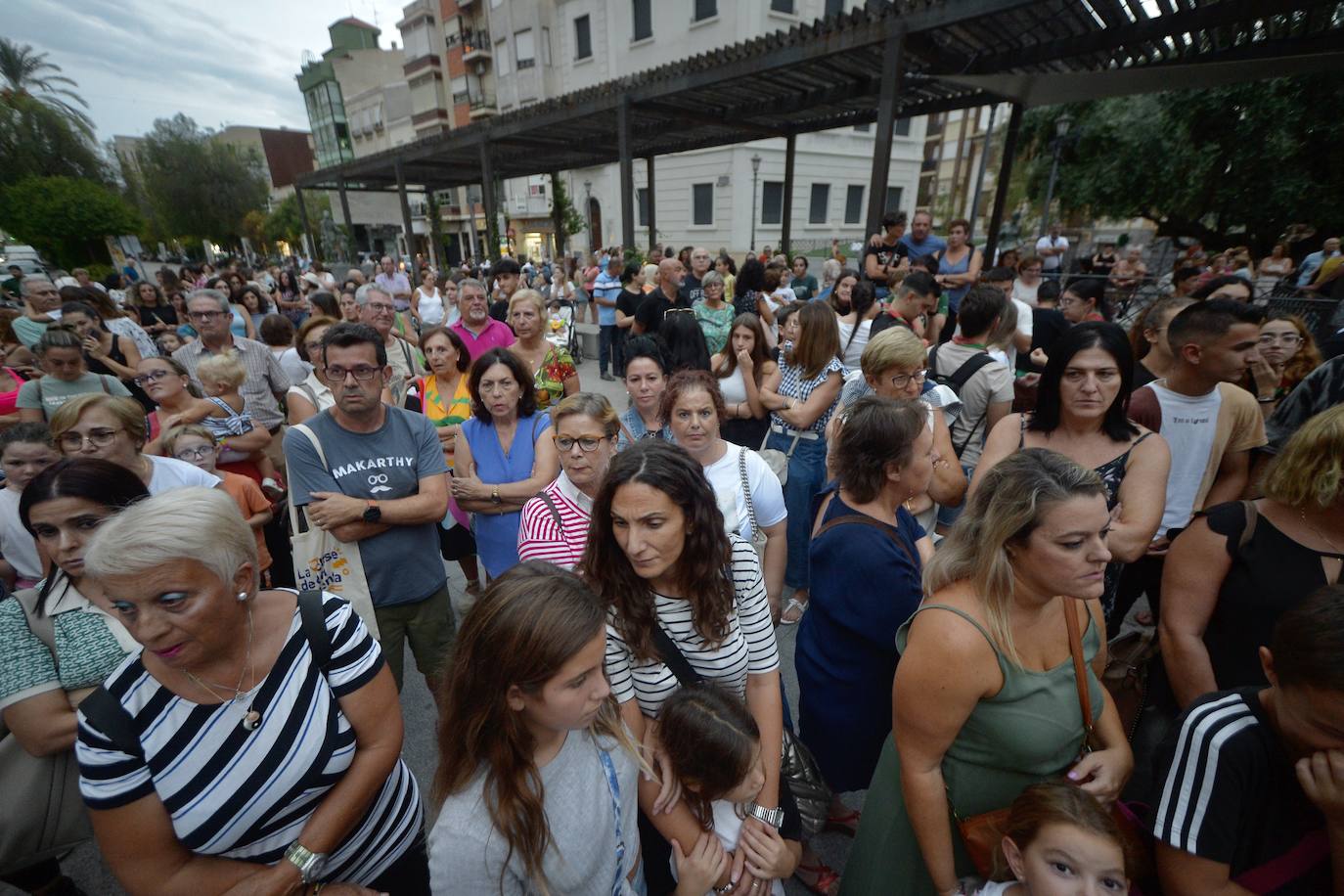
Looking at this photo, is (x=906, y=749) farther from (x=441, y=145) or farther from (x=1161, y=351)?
(x=441, y=145)

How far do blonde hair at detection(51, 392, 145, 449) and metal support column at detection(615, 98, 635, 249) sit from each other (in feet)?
27.1

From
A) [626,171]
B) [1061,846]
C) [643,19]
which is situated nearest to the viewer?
[1061,846]

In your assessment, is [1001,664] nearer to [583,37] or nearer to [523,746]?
[523,746]

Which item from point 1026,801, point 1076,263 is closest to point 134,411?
point 1026,801

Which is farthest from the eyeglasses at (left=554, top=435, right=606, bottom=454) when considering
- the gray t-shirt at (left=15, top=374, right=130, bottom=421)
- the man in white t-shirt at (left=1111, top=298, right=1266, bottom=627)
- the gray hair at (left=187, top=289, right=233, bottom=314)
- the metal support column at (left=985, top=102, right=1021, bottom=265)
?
the metal support column at (left=985, top=102, right=1021, bottom=265)

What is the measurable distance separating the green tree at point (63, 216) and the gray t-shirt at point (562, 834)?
118ft

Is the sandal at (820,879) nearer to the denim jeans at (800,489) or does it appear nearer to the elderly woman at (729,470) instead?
the elderly woman at (729,470)

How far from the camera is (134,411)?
238 cm

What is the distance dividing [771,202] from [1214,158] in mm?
14003

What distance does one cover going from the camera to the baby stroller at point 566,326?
6920mm

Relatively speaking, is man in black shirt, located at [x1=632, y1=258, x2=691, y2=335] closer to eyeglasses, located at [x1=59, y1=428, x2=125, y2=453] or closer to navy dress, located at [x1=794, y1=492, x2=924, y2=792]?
navy dress, located at [x1=794, y1=492, x2=924, y2=792]

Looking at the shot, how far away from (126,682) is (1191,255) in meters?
15.3

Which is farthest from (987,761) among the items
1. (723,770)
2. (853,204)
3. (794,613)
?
(853,204)

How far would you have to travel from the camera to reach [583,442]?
2371 mm
